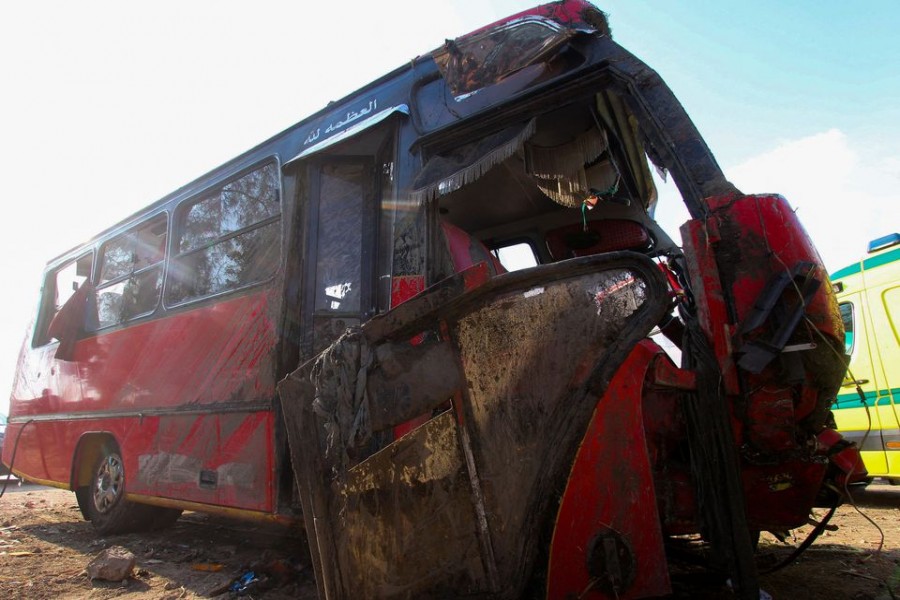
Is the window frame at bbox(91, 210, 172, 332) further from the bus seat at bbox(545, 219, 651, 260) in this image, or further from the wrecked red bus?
the bus seat at bbox(545, 219, 651, 260)

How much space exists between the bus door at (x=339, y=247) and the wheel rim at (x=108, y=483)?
9.28ft

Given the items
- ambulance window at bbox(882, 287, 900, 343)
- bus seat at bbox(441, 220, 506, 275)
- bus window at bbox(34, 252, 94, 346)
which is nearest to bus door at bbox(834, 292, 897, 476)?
ambulance window at bbox(882, 287, 900, 343)

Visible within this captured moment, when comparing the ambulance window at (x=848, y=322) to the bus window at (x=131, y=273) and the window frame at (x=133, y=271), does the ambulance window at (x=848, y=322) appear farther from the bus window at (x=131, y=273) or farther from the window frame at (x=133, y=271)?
the bus window at (x=131, y=273)

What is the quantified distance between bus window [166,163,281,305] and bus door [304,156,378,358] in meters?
0.31

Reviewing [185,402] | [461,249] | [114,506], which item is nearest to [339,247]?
[461,249]

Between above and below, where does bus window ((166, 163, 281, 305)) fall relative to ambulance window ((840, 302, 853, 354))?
above

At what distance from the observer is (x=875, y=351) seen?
5180mm

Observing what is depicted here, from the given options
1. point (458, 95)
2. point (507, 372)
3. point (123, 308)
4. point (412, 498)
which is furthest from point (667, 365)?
point (123, 308)

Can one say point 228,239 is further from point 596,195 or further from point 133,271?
point 596,195

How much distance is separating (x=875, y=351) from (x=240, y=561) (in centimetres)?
621

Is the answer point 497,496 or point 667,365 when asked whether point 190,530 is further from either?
point 667,365

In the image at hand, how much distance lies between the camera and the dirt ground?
3014mm

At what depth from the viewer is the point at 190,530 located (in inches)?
208

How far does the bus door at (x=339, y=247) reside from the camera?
3400 millimetres
